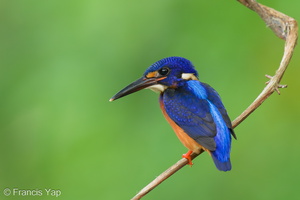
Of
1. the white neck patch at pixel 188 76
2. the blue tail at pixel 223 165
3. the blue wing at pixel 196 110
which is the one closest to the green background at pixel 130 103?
the white neck patch at pixel 188 76

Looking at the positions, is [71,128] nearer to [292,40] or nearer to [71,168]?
[71,168]

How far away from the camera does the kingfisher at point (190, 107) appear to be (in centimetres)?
359

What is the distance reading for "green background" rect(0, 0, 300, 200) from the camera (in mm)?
4293

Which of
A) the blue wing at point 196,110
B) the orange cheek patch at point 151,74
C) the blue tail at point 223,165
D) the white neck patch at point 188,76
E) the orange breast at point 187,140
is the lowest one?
the blue tail at point 223,165

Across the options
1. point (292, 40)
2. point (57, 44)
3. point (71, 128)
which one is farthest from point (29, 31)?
point (292, 40)

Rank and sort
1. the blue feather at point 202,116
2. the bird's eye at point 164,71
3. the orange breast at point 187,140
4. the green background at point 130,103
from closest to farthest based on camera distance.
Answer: the blue feather at point 202,116 < the orange breast at point 187,140 < the bird's eye at point 164,71 < the green background at point 130,103

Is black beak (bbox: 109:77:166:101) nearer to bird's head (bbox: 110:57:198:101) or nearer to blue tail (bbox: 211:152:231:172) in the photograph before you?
bird's head (bbox: 110:57:198:101)

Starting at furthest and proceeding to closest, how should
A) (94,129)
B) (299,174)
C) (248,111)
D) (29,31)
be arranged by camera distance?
(29,31) → (94,129) → (299,174) → (248,111)

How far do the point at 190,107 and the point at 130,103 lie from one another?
81cm

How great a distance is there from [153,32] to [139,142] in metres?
0.80

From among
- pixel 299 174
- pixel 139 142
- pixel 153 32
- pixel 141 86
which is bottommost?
pixel 299 174

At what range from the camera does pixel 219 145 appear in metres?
3.59

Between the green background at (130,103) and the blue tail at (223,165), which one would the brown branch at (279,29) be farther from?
the green background at (130,103)

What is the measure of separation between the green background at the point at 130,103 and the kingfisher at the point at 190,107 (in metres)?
0.42
